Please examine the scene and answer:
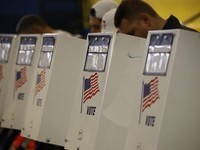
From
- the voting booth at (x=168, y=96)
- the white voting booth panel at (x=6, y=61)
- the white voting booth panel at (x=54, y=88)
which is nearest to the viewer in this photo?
the voting booth at (x=168, y=96)

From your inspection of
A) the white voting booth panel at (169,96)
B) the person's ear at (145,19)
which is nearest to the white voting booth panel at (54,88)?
the person's ear at (145,19)

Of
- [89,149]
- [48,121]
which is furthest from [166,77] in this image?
[48,121]

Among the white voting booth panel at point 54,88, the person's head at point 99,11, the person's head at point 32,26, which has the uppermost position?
the person's head at point 99,11

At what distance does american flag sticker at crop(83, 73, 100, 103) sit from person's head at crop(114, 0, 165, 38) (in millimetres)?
428

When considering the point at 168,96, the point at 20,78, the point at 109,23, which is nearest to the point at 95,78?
the point at 168,96

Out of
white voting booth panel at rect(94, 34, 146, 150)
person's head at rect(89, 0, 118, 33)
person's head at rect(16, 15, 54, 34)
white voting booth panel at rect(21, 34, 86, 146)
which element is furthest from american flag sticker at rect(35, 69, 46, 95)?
person's head at rect(16, 15, 54, 34)

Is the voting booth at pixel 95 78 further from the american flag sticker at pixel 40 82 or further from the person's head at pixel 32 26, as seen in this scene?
the person's head at pixel 32 26

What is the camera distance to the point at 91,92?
2.70m

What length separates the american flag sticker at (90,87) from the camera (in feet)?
8.80

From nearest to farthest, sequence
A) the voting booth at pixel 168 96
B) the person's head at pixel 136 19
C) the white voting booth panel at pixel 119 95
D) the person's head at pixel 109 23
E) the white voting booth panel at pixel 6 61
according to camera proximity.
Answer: the voting booth at pixel 168 96, the white voting booth panel at pixel 119 95, the person's head at pixel 136 19, the person's head at pixel 109 23, the white voting booth panel at pixel 6 61

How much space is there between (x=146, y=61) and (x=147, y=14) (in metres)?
0.68

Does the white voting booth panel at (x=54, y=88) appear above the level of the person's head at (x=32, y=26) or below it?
below

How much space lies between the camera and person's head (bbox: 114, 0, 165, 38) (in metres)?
2.91

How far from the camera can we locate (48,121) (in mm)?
3115
